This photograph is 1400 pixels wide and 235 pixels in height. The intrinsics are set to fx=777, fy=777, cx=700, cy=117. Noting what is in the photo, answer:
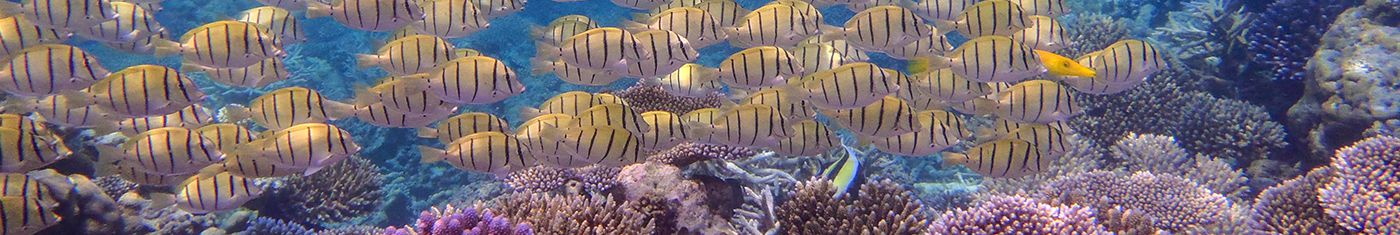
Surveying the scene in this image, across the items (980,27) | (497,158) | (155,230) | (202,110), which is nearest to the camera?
(497,158)

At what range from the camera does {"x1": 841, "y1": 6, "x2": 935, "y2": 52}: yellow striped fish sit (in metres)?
4.38

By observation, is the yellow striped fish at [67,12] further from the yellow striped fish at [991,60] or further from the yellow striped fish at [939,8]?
the yellow striped fish at [939,8]

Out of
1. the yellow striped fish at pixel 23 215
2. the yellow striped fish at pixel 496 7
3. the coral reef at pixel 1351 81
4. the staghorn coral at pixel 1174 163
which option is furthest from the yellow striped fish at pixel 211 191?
the coral reef at pixel 1351 81

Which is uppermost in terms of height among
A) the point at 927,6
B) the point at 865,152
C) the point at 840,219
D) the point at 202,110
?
the point at 927,6

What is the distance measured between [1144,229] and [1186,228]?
0.85 meters

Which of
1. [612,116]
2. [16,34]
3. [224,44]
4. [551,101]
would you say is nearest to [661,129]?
[612,116]

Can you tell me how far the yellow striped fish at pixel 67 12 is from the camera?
450cm

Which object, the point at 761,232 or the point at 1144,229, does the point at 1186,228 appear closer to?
the point at 1144,229

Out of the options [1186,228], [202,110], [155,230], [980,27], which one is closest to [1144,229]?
[1186,228]

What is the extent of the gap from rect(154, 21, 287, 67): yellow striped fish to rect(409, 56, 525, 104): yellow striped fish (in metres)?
1.17

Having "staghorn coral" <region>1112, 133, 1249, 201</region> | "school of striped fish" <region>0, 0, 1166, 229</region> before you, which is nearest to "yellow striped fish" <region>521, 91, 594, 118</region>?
"school of striped fish" <region>0, 0, 1166, 229</region>

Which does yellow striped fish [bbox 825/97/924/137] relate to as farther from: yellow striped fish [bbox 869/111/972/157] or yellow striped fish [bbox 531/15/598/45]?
yellow striped fish [bbox 531/15/598/45]

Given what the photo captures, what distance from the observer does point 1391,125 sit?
243 inches

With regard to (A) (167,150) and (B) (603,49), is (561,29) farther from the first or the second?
(A) (167,150)
